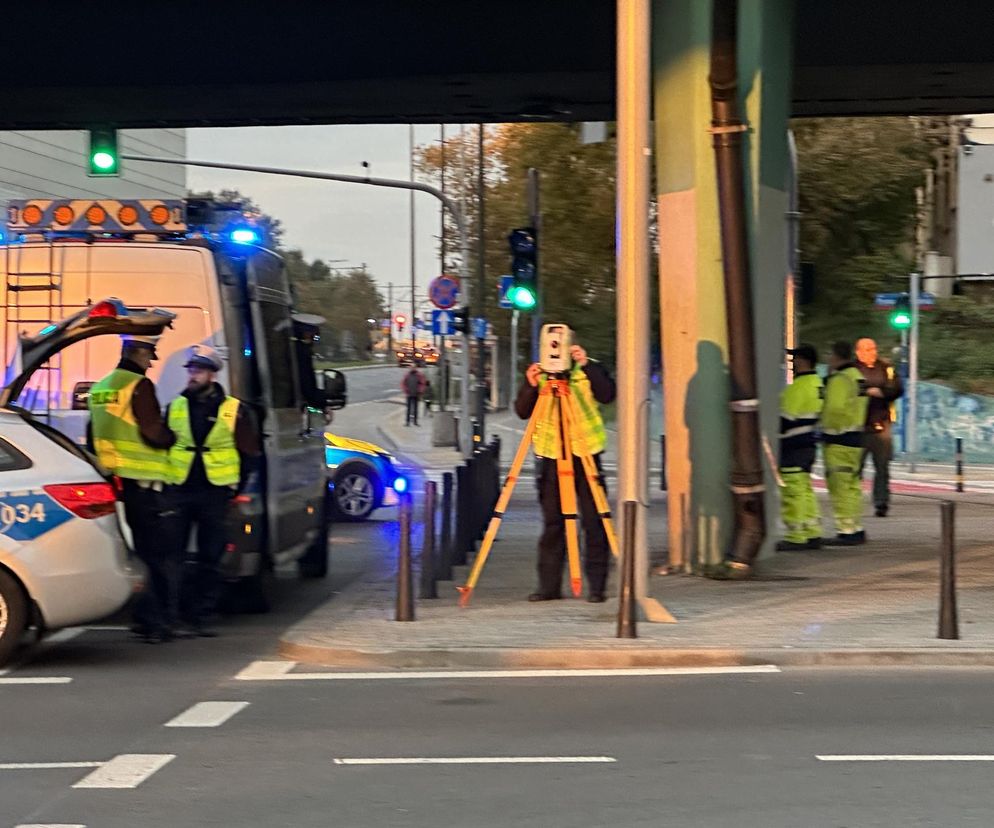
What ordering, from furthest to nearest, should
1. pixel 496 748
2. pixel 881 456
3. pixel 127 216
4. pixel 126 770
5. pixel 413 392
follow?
1. pixel 413 392
2. pixel 881 456
3. pixel 127 216
4. pixel 496 748
5. pixel 126 770

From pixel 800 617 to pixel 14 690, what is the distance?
492 centimetres

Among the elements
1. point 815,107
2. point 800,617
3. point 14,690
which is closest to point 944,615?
point 800,617

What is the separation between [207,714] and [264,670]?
1.29 meters

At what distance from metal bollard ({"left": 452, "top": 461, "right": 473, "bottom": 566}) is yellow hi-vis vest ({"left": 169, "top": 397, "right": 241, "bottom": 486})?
3722 mm

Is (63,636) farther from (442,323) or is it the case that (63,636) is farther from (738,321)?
(442,323)

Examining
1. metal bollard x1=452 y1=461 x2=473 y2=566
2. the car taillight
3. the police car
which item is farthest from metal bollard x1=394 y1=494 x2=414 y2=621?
metal bollard x1=452 y1=461 x2=473 y2=566

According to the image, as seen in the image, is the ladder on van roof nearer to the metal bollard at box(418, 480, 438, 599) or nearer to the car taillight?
the car taillight

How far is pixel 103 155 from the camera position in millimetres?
20344

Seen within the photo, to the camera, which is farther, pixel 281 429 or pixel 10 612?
pixel 281 429

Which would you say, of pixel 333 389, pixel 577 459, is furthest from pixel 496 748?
pixel 333 389

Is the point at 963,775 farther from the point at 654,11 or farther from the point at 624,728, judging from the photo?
the point at 654,11

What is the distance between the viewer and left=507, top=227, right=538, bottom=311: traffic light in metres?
21.3

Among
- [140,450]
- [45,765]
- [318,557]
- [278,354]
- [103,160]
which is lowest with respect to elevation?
[45,765]

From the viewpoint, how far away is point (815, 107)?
20.1 m
